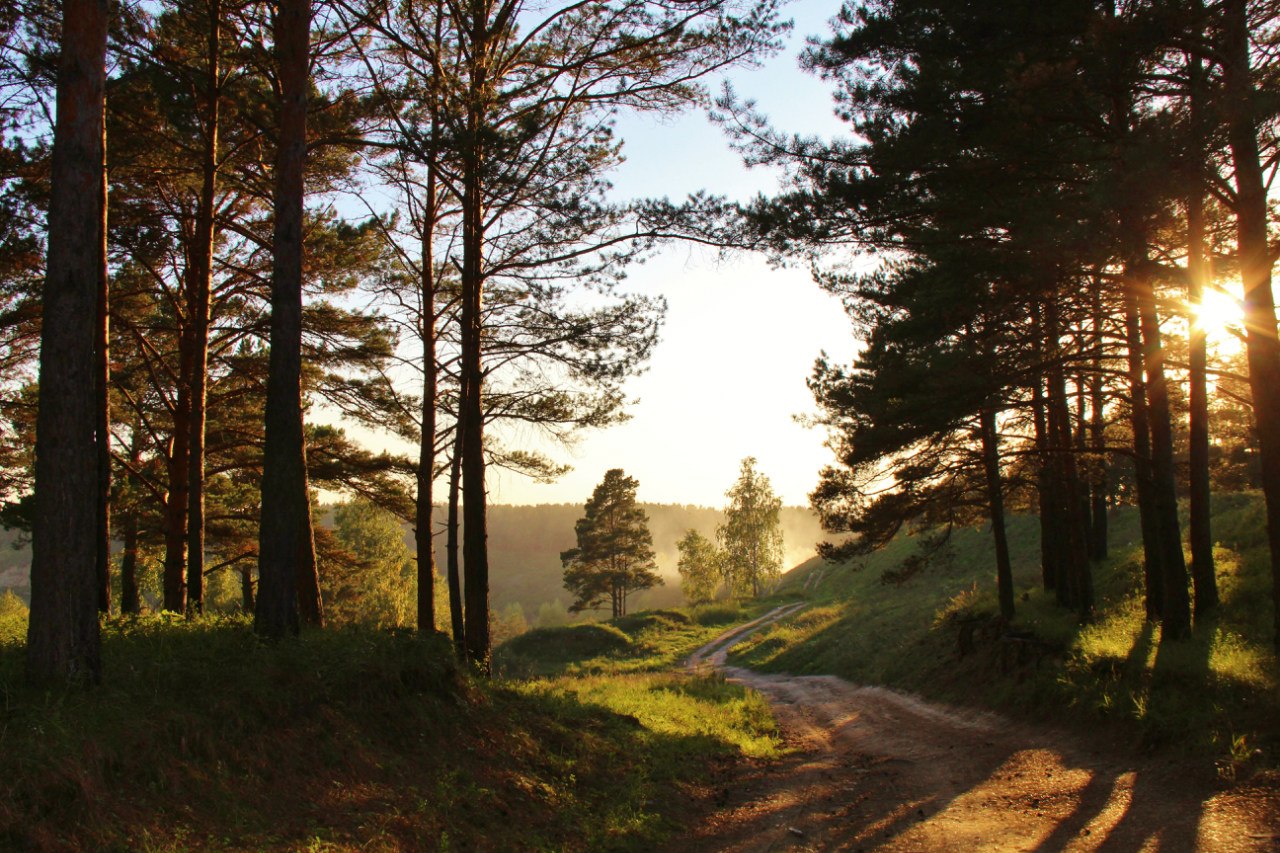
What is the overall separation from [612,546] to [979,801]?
51.7m

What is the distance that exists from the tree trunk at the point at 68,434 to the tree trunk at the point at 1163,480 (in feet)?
39.6

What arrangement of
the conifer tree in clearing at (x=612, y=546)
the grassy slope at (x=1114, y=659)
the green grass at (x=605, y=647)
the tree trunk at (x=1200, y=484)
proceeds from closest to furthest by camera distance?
the grassy slope at (x=1114, y=659) → the tree trunk at (x=1200, y=484) → the green grass at (x=605, y=647) → the conifer tree in clearing at (x=612, y=546)

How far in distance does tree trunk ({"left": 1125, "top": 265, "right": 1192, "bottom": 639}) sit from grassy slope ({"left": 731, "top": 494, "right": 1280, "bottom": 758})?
1.23 ft

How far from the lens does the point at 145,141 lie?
12.6m

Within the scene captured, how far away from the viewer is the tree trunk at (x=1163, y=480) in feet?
37.6

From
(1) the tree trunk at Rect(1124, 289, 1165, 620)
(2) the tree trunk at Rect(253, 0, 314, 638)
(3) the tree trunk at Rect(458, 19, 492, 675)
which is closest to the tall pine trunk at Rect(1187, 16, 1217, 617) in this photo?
(1) the tree trunk at Rect(1124, 289, 1165, 620)

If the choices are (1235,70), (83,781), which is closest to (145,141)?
(83,781)

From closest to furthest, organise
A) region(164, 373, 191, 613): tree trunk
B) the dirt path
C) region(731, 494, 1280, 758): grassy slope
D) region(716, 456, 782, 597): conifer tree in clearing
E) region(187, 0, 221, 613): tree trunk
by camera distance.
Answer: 1. the dirt path
2. region(731, 494, 1280, 758): grassy slope
3. region(187, 0, 221, 613): tree trunk
4. region(164, 373, 191, 613): tree trunk
5. region(716, 456, 782, 597): conifer tree in clearing

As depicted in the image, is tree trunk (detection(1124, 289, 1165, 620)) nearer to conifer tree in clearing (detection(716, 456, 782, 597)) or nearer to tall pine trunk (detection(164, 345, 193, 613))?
tall pine trunk (detection(164, 345, 193, 613))

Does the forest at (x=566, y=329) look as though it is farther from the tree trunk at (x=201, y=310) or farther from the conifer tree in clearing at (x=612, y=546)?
the conifer tree in clearing at (x=612, y=546)

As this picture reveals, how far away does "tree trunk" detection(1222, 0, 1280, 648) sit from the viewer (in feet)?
31.0

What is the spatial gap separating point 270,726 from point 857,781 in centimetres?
735

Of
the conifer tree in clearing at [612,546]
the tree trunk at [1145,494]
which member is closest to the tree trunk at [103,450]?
the tree trunk at [1145,494]

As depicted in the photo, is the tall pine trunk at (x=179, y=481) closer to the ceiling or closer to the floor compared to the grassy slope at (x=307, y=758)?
closer to the ceiling
